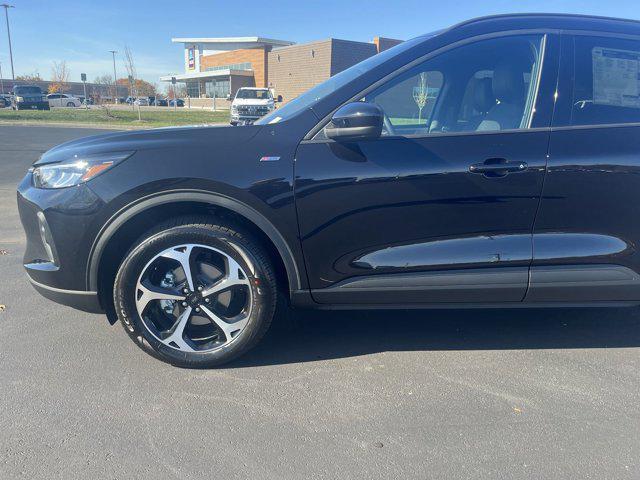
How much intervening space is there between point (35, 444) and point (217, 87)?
222 ft

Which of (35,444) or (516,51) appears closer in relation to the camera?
(35,444)

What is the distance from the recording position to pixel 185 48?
84312 millimetres

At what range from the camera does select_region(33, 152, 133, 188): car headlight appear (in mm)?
2551

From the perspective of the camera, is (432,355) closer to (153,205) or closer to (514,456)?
(514,456)

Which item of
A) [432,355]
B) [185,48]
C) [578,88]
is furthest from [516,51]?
[185,48]

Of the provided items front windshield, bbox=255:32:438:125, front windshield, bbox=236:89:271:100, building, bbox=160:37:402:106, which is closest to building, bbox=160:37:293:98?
building, bbox=160:37:402:106

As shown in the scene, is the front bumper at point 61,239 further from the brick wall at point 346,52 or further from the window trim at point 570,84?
the brick wall at point 346,52

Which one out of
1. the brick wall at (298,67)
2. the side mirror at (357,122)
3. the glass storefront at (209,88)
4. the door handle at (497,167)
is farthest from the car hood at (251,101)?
the glass storefront at (209,88)

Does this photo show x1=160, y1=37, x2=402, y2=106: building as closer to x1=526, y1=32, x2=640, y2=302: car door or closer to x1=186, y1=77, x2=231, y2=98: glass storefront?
x1=186, y1=77, x2=231, y2=98: glass storefront

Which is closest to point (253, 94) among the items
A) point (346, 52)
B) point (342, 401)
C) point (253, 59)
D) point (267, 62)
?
point (346, 52)

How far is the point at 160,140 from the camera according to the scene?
2.64 m

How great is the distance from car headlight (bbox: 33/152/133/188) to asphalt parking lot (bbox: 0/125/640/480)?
3.42 ft

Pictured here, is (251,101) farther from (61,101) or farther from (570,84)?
(61,101)

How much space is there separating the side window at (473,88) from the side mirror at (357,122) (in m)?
0.21
